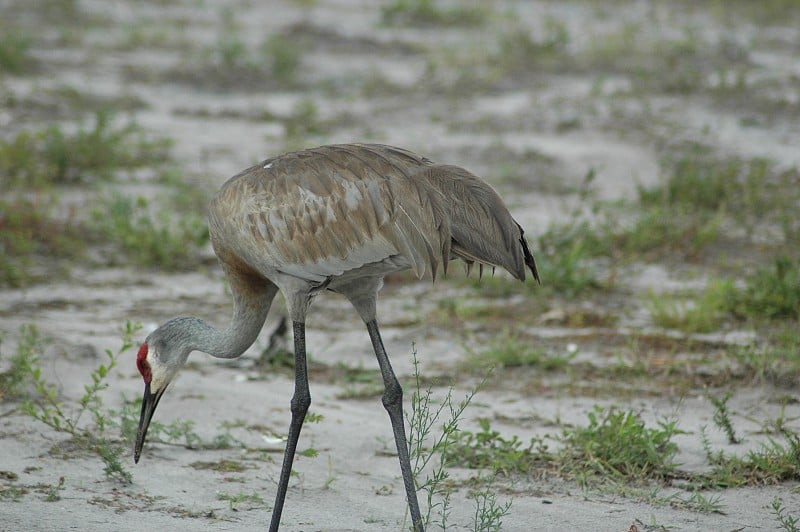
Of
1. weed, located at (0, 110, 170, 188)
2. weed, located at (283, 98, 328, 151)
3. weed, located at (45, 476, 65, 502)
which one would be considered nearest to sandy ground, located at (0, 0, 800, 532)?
weed, located at (45, 476, 65, 502)

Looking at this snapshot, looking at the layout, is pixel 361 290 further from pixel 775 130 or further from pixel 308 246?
pixel 775 130

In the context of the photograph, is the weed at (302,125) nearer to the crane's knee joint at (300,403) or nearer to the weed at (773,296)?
the weed at (773,296)

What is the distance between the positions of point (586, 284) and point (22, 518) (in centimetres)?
438

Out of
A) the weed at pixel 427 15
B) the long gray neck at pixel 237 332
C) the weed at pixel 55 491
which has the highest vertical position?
the weed at pixel 427 15

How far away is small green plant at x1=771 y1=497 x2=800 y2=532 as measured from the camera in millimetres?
4445

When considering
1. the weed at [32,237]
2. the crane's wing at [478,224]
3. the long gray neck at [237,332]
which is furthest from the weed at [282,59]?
the crane's wing at [478,224]

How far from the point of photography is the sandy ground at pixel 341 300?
193 inches

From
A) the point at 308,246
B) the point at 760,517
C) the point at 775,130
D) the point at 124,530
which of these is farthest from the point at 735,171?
the point at 124,530

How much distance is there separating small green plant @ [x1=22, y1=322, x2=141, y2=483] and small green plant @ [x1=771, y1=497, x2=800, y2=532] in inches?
108

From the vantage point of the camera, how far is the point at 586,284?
7801mm

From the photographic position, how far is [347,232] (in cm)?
467

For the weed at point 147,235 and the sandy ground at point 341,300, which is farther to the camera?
the weed at point 147,235

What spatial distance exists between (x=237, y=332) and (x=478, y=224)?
1.23 meters

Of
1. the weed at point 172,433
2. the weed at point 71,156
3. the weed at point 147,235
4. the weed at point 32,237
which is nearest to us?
the weed at point 172,433
